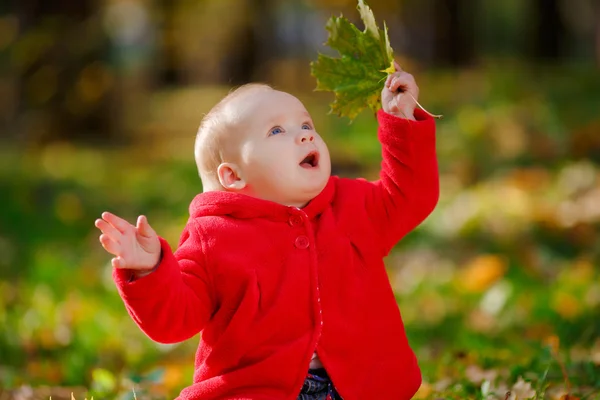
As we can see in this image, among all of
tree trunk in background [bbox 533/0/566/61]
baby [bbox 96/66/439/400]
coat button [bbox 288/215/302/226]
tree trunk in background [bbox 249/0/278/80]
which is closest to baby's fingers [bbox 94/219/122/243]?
baby [bbox 96/66/439/400]

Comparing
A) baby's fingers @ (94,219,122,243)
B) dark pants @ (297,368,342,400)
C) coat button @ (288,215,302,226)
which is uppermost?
baby's fingers @ (94,219,122,243)

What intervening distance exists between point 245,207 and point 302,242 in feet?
0.59

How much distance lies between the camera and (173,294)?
2107 mm

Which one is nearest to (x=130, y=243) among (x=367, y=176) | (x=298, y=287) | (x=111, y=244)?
(x=111, y=244)

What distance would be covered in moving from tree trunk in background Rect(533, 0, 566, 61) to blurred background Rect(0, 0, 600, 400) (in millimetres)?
1828

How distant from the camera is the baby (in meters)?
2.26

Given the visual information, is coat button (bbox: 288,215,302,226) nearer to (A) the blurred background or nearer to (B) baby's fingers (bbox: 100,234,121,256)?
(B) baby's fingers (bbox: 100,234,121,256)

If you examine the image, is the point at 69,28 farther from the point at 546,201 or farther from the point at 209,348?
the point at 209,348

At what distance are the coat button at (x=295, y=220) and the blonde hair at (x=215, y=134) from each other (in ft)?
0.73

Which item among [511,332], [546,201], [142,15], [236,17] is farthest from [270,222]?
[142,15]

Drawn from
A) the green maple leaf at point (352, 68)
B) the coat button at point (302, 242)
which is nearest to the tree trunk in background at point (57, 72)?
the green maple leaf at point (352, 68)

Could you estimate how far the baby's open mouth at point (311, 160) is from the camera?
234 centimetres

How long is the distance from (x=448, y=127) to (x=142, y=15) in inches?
705

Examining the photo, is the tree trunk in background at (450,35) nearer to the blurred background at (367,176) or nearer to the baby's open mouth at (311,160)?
the blurred background at (367,176)
